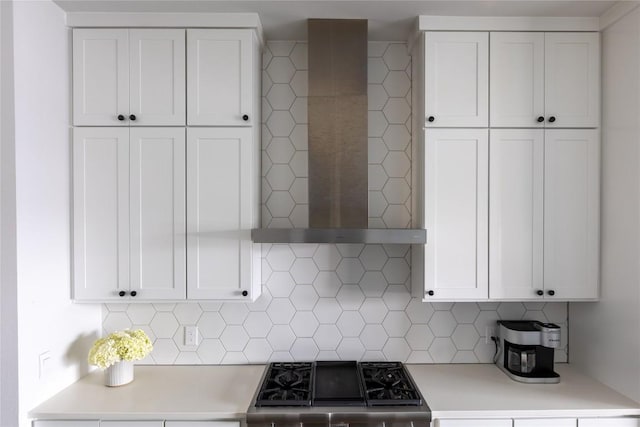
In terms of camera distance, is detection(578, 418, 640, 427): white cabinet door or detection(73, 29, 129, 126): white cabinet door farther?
detection(73, 29, 129, 126): white cabinet door

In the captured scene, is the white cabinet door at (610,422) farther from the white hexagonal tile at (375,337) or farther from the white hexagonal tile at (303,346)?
the white hexagonal tile at (303,346)

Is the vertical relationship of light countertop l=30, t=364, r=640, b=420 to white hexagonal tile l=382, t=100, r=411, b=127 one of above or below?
below

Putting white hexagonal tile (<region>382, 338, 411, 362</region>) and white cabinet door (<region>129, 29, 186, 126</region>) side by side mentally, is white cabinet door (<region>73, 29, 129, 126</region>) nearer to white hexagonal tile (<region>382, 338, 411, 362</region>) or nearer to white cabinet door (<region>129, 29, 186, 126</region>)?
white cabinet door (<region>129, 29, 186, 126</region>)

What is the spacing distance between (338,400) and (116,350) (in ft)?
3.52

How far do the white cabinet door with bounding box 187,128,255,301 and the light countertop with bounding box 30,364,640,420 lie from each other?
1.50 ft

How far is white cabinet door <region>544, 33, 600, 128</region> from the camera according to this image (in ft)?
6.32

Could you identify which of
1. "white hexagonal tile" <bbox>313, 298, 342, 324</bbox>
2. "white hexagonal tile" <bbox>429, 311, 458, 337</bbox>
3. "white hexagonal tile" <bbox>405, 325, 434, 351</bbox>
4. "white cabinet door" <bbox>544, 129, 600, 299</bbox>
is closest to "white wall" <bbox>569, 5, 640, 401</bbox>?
"white cabinet door" <bbox>544, 129, 600, 299</bbox>

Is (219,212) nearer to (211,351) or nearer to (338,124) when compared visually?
(338,124)

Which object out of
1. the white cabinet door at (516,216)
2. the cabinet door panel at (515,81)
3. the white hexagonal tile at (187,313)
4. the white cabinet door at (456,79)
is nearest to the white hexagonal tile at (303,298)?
the white hexagonal tile at (187,313)

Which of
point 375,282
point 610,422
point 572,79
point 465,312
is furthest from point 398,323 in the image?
point 572,79

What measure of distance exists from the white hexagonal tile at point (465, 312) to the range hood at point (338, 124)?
0.78 m

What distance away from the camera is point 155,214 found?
1.90 m

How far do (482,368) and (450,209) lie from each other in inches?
36.7

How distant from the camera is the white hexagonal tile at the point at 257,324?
2.21 meters
